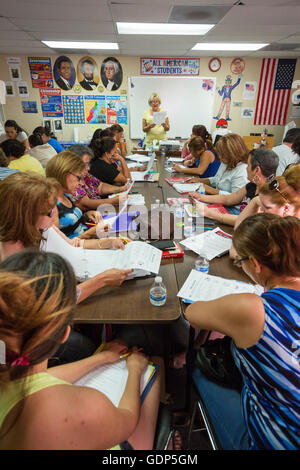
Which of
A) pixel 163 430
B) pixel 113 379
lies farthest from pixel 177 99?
pixel 163 430

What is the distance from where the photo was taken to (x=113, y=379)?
3.54ft

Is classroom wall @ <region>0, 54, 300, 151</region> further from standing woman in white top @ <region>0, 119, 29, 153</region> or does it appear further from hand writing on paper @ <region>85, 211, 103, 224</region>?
hand writing on paper @ <region>85, 211, 103, 224</region>

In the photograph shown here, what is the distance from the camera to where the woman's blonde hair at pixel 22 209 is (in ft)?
4.35

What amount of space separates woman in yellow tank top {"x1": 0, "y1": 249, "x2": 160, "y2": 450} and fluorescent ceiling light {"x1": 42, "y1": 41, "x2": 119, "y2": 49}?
5.22 metres

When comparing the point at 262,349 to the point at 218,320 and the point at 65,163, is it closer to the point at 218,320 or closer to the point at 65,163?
the point at 218,320

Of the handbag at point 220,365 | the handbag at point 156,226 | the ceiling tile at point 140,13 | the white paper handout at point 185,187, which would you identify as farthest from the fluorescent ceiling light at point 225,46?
the handbag at point 220,365

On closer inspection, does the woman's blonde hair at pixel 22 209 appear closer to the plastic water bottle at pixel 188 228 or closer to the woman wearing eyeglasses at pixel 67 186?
the woman wearing eyeglasses at pixel 67 186

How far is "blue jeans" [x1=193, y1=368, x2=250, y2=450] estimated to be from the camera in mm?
953

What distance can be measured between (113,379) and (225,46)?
5.79 meters

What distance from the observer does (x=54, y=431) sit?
561mm
